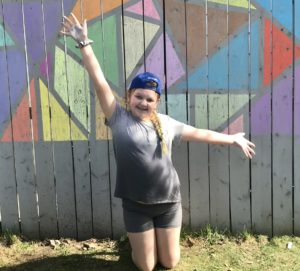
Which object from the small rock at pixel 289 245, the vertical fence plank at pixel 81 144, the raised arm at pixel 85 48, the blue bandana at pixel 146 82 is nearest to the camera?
the raised arm at pixel 85 48

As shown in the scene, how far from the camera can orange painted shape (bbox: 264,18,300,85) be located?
4.15 metres

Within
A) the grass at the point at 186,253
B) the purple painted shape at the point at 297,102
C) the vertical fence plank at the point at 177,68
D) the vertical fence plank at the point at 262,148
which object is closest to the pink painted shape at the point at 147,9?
the vertical fence plank at the point at 177,68

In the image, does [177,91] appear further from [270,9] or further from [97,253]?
[97,253]

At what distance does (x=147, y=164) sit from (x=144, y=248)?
716 millimetres

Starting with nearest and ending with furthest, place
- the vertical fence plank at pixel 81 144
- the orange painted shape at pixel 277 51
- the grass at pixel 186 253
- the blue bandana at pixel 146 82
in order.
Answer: the blue bandana at pixel 146 82
the grass at pixel 186 253
the orange painted shape at pixel 277 51
the vertical fence plank at pixel 81 144

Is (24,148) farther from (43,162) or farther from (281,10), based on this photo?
(281,10)

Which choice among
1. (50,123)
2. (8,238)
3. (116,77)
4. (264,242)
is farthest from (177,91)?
(8,238)

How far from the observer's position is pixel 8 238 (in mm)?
4586

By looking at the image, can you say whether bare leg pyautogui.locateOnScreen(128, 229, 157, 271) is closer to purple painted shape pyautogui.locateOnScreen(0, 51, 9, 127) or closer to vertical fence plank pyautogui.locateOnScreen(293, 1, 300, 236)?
vertical fence plank pyautogui.locateOnScreen(293, 1, 300, 236)

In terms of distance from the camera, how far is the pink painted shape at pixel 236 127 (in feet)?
14.1

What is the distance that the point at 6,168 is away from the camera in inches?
180

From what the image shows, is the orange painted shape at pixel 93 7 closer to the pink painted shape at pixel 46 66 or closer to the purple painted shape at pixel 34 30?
the purple painted shape at pixel 34 30

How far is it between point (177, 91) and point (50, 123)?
127 centimetres

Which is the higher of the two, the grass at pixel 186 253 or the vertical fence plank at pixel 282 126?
the vertical fence plank at pixel 282 126
